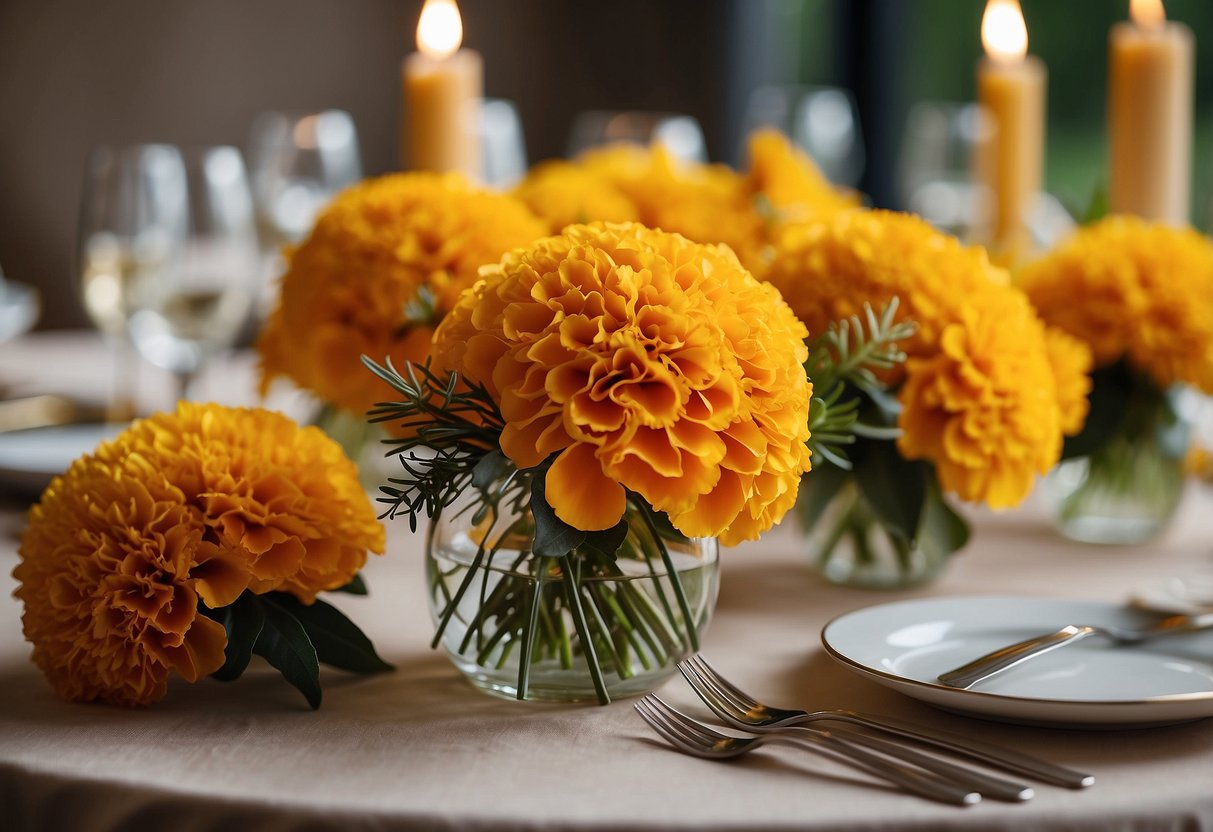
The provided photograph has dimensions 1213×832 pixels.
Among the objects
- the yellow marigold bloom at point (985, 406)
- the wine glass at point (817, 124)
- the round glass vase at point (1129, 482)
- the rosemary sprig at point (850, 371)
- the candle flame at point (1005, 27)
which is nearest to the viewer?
the rosemary sprig at point (850, 371)

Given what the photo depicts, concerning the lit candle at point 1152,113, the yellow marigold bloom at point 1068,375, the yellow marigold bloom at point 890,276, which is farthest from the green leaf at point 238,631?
the lit candle at point 1152,113

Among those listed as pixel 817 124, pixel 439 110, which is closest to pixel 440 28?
pixel 439 110

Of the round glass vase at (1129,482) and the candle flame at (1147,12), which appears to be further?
the candle flame at (1147,12)

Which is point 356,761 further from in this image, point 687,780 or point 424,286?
point 424,286

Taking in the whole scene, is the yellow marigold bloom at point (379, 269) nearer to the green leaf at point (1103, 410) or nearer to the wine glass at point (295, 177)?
the green leaf at point (1103, 410)

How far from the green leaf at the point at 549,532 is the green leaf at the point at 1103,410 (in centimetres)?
59

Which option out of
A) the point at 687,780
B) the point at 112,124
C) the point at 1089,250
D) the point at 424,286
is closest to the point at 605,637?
the point at 687,780

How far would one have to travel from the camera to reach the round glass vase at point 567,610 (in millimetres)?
735

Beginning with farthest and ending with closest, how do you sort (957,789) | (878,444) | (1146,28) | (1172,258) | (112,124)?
(112,124), (1146,28), (1172,258), (878,444), (957,789)

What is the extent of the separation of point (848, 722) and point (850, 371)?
0.27m

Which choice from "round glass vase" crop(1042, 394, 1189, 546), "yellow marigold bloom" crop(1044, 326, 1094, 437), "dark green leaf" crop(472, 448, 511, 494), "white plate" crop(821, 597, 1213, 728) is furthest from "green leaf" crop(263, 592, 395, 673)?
"round glass vase" crop(1042, 394, 1189, 546)

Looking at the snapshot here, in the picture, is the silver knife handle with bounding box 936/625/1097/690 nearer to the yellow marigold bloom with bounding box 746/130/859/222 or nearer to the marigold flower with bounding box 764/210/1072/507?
the marigold flower with bounding box 764/210/1072/507

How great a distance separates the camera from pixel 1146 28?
1.36 meters

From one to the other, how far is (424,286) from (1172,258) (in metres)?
0.62
